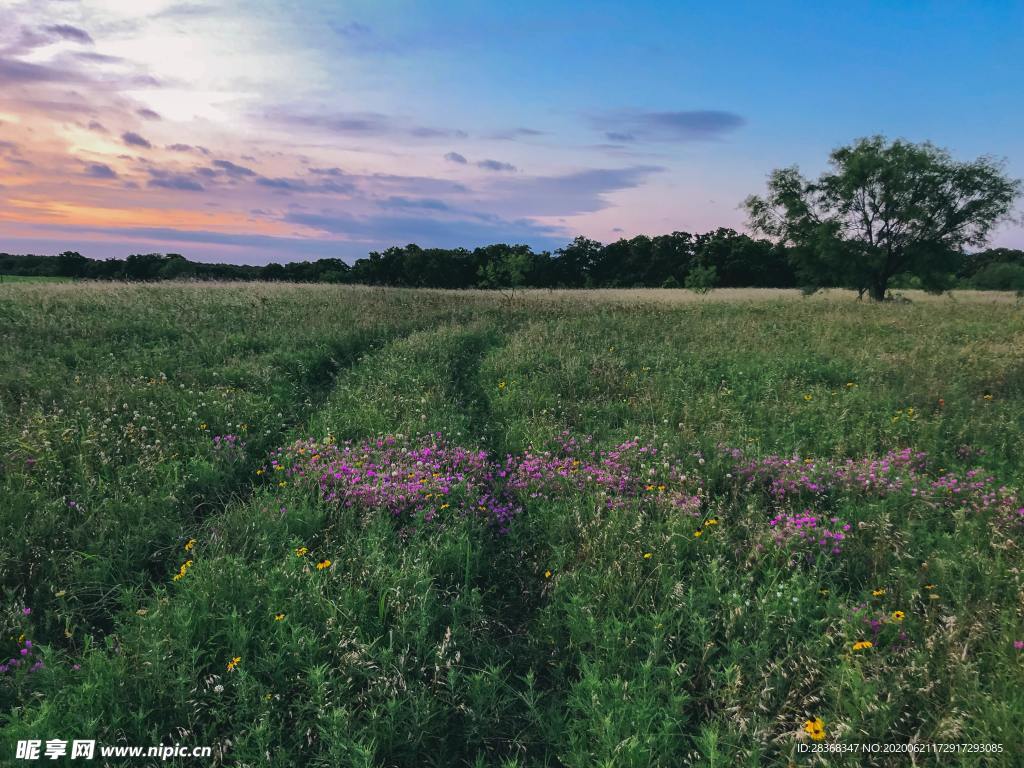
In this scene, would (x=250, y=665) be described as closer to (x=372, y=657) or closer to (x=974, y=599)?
(x=372, y=657)

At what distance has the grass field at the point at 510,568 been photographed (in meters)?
2.91

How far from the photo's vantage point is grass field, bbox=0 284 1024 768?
2.91 m

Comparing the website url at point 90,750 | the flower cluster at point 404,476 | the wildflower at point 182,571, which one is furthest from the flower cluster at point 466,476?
the website url at point 90,750

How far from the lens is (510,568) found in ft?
14.7

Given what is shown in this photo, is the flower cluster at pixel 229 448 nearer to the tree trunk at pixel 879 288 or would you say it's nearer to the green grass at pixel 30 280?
the green grass at pixel 30 280

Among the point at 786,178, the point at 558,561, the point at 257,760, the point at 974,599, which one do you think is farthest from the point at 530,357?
the point at 786,178

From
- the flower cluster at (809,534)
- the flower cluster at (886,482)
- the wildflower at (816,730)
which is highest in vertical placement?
the flower cluster at (886,482)

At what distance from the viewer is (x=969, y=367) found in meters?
10.1

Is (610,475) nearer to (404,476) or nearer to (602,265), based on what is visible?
(404,476)

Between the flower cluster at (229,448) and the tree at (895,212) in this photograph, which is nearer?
the flower cluster at (229,448)

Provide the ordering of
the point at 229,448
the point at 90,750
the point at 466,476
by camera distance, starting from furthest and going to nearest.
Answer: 1. the point at 229,448
2. the point at 466,476
3. the point at 90,750

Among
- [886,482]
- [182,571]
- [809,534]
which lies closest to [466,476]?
[182,571]

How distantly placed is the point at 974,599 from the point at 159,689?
17.3 feet

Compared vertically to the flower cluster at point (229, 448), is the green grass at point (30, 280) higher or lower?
higher
